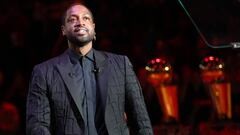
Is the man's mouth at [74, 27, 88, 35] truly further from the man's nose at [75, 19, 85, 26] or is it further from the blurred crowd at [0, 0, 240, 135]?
the blurred crowd at [0, 0, 240, 135]

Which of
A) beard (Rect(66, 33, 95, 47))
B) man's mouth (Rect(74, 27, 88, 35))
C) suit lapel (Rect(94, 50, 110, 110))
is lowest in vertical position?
suit lapel (Rect(94, 50, 110, 110))

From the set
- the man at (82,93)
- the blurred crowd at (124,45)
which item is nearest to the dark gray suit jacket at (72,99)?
the man at (82,93)

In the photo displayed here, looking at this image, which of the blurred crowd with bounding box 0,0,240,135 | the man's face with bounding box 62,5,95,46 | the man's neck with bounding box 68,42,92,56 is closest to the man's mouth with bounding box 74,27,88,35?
the man's face with bounding box 62,5,95,46

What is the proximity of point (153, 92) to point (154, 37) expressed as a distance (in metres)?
0.85

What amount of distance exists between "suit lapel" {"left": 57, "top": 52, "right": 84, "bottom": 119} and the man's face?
109 mm

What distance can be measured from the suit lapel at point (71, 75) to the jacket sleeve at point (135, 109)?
25 cm

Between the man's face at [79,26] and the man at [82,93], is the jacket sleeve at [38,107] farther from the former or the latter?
the man's face at [79,26]

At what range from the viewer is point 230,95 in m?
5.89

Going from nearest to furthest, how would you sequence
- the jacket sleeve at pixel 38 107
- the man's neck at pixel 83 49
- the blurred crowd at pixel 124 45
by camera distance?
the jacket sleeve at pixel 38 107 < the man's neck at pixel 83 49 < the blurred crowd at pixel 124 45

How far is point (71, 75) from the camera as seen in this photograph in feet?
11.1

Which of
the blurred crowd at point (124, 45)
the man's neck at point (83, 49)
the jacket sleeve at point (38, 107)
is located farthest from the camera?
the blurred crowd at point (124, 45)

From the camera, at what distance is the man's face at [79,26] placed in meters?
3.36

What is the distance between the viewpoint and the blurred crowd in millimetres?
6094

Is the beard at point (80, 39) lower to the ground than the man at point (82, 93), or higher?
higher
